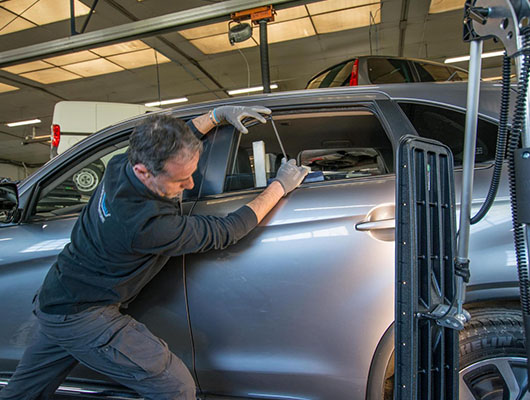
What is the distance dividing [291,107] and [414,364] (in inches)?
43.3

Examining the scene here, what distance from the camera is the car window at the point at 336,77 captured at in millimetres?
3883

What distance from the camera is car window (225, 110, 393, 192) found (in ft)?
5.42

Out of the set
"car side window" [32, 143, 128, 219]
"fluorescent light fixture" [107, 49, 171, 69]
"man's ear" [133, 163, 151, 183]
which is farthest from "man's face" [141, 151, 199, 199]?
"fluorescent light fixture" [107, 49, 171, 69]

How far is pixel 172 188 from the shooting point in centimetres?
133

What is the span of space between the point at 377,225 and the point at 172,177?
0.73 metres

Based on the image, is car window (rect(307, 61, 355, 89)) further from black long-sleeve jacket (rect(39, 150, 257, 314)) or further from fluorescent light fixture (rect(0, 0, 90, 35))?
fluorescent light fixture (rect(0, 0, 90, 35))

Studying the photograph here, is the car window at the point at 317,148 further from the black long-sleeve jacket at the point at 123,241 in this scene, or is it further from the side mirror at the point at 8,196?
the side mirror at the point at 8,196

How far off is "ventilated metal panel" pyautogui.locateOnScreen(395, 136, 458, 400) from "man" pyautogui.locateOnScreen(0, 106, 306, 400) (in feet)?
1.75

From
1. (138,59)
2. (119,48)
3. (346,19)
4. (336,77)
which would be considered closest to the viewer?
(336,77)

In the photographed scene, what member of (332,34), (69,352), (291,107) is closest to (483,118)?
(291,107)

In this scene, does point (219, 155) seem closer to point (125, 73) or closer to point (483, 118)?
point (483, 118)

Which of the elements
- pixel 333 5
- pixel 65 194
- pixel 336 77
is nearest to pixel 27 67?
pixel 333 5

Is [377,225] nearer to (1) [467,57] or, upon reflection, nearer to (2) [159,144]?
(2) [159,144]

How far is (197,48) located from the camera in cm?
762
